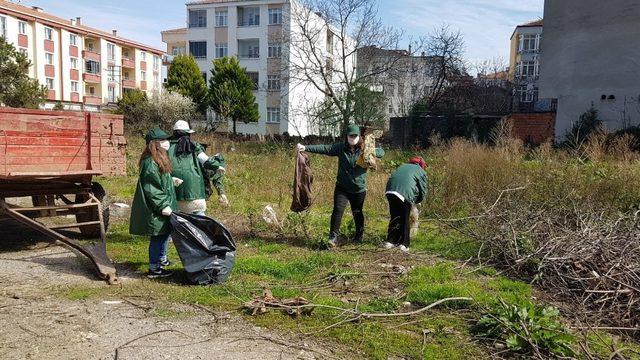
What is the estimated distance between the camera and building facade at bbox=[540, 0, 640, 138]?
20.7 meters

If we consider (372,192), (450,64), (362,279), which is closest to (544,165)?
(372,192)

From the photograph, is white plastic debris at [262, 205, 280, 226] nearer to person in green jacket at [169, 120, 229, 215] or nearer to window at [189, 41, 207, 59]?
person in green jacket at [169, 120, 229, 215]

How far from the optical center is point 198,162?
6.30 metres

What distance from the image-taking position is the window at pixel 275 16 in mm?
46781

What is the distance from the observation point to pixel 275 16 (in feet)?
154

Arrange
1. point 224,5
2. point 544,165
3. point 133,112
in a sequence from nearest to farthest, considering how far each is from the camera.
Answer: point 544,165, point 133,112, point 224,5

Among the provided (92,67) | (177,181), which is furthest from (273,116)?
(177,181)

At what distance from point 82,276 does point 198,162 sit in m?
1.83

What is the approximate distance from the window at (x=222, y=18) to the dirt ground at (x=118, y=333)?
46782 mm

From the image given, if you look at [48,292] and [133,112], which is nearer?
[48,292]

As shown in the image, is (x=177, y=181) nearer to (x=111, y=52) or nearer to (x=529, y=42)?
(x=111, y=52)

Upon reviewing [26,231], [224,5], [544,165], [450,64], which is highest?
[224,5]

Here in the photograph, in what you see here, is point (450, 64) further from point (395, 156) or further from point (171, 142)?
point (171, 142)

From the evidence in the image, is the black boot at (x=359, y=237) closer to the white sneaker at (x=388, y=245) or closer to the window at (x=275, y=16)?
the white sneaker at (x=388, y=245)
